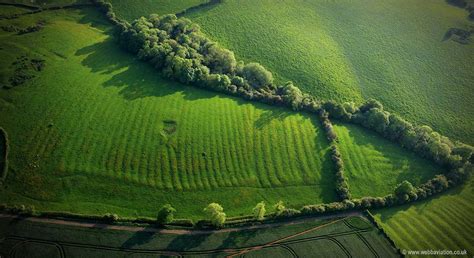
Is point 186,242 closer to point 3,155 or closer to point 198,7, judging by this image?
point 3,155

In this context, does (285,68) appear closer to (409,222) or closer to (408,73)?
(408,73)

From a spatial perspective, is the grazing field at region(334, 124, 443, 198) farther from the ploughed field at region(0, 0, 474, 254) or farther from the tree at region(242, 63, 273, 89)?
the tree at region(242, 63, 273, 89)

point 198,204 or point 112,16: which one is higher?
point 112,16

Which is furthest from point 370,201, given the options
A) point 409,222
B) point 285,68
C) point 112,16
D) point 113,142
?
point 112,16

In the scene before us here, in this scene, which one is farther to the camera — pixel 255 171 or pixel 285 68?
pixel 285 68

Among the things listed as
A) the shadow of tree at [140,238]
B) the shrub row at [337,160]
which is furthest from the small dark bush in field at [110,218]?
the shrub row at [337,160]

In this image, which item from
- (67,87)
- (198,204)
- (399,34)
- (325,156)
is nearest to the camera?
(198,204)
